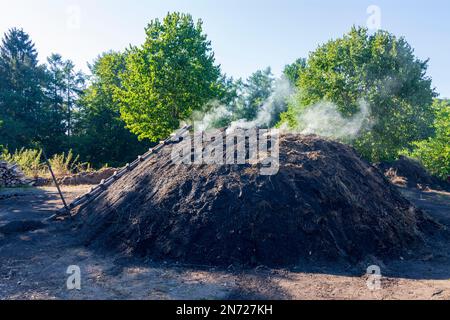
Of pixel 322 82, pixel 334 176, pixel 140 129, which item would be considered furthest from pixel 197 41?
pixel 334 176

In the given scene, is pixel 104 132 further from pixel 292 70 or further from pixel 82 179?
pixel 292 70

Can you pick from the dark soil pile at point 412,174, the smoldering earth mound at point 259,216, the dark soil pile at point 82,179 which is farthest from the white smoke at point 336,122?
the dark soil pile at point 82,179

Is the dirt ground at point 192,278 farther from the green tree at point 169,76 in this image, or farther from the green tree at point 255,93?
the green tree at point 255,93

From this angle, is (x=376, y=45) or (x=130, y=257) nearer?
(x=130, y=257)

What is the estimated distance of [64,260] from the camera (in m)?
6.04

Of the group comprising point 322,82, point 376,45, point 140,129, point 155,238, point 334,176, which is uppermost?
point 376,45

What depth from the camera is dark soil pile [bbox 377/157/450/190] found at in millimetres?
19672

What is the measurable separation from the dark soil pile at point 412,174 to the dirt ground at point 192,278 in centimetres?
1428

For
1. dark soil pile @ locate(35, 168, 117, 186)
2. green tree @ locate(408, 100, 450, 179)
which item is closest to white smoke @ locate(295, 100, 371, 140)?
green tree @ locate(408, 100, 450, 179)

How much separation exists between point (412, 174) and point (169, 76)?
50.0 feet

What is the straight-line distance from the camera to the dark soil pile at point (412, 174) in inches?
774

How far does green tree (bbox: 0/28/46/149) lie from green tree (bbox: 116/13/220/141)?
15.0 metres
